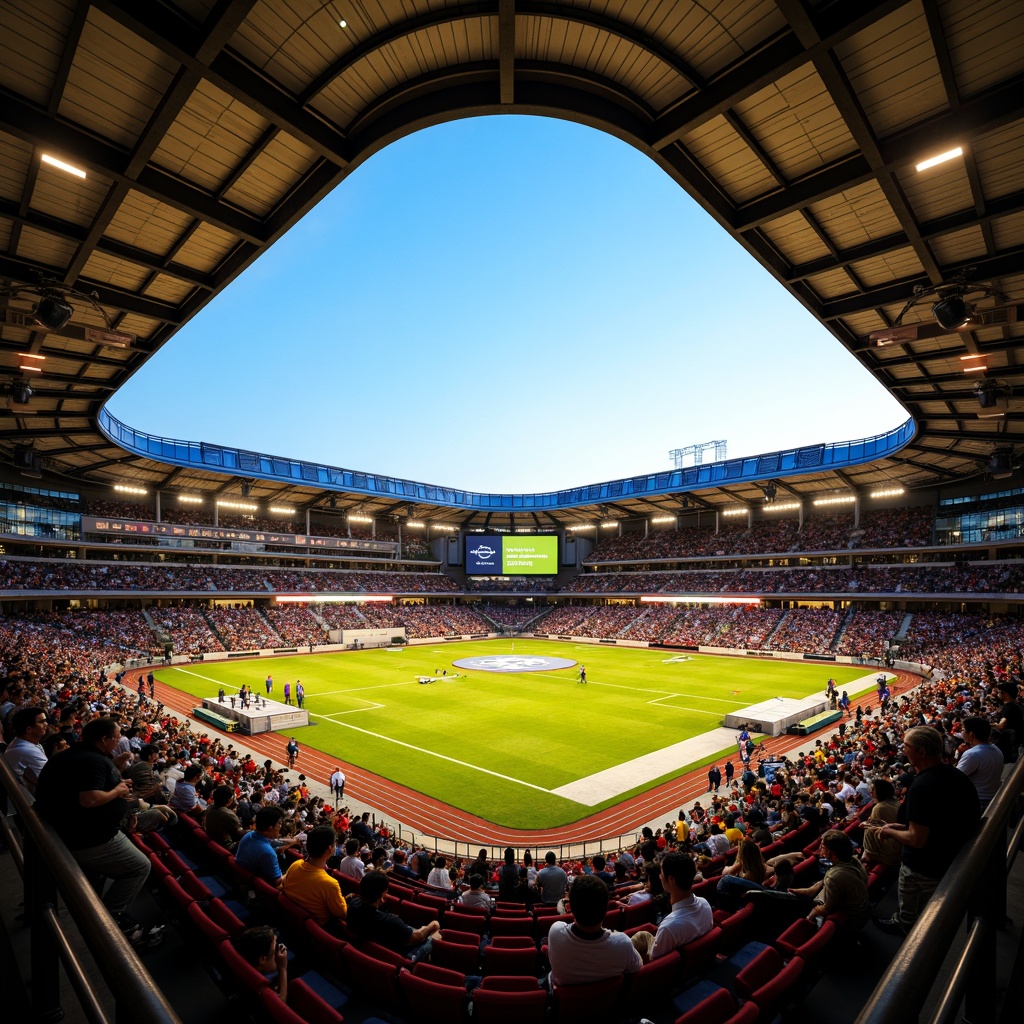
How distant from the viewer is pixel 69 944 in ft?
8.04

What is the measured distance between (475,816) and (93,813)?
1562cm

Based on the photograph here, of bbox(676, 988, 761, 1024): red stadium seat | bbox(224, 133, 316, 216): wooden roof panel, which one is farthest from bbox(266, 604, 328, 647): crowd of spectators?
bbox(676, 988, 761, 1024): red stadium seat

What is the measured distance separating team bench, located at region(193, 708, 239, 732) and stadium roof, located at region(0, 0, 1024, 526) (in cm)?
1876

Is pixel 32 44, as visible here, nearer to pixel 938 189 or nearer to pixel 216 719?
pixel 938 189

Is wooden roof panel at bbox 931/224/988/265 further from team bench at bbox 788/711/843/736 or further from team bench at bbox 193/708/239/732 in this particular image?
team bench at bbox 193/708/239/732

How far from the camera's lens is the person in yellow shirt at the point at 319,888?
231 inches

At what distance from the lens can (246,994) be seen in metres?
4.25

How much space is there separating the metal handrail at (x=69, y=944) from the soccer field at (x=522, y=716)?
53.7 ft

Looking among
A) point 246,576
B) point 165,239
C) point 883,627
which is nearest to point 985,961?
point 165,239

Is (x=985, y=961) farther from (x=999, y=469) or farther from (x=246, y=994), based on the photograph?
(x=999, y=469)

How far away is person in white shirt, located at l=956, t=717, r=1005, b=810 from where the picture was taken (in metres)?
5.88

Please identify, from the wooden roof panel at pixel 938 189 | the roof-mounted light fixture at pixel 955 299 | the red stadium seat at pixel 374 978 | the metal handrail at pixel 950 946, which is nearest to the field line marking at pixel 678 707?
the roof-mounted light fixture at pixel 955 299

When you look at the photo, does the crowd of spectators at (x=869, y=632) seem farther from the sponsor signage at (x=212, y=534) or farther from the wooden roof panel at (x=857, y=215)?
the sponsor signage at (x=212, y=534)

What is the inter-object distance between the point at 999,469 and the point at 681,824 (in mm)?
22667
